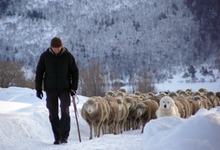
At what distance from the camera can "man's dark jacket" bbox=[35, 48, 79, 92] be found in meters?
9.06

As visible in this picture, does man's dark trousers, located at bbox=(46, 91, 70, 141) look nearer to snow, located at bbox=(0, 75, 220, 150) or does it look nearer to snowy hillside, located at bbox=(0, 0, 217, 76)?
snow, located at bbox=(0, 75, 220, 150)

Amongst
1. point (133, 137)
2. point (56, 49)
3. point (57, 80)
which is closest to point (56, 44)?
point (56, 49)

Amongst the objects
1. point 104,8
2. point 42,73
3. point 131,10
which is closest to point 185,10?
point 131,10

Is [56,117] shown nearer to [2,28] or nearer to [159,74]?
[159,74]

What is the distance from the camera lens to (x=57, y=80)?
907 centimetres

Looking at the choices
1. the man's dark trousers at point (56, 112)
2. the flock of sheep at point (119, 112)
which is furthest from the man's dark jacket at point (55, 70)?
the flock of sheep at point (119, 112)

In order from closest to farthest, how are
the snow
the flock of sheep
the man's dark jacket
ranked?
the snow
the man's dark jacket
the flock of sheep

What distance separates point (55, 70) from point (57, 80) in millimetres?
220

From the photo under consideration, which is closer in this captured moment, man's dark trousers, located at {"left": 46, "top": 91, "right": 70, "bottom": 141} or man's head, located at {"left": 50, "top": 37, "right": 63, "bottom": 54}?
man's head, located at {"left": 50, "top": 37, "right": 63, "bottom": 54}

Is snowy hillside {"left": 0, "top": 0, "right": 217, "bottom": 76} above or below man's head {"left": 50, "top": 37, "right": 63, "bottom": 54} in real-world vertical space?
above

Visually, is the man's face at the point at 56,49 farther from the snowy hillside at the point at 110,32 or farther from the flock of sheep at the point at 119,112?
the snowy hillside at the point at 110,32

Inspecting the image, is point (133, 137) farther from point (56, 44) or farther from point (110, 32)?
point (110, 32)

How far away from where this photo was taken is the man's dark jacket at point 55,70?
9062mm

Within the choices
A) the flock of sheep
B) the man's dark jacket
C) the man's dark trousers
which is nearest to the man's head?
the man's dark jacket
